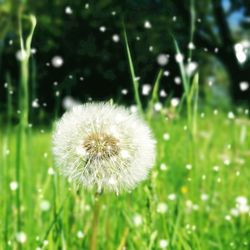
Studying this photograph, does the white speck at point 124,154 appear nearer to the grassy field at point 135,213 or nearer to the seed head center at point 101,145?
the seed head center at point 101,145

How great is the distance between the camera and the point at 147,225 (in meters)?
1.50

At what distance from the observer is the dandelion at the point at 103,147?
112 cm

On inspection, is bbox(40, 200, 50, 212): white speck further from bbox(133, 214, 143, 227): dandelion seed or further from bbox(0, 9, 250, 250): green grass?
bbox(133, 214, 143, 227): dandelion seed

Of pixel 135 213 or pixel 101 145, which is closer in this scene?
pixel 101 145

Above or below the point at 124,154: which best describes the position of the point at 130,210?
below

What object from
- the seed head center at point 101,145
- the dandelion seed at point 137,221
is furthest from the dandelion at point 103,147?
the dandelion seed at point 137,221

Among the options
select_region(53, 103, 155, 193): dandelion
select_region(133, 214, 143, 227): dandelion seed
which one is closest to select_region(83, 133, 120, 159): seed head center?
select_region(53, 103, 155, 193): dandelion

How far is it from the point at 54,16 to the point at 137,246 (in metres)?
13.0

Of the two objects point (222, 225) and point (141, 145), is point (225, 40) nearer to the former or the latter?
point (222, 225)

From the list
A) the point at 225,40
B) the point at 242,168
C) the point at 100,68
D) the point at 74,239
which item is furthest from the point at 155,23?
the point at 74,239

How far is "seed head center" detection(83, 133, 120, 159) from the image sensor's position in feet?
3.68

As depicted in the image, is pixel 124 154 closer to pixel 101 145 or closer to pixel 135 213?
pixel 101 145

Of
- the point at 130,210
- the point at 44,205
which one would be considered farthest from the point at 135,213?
the point at 44,205

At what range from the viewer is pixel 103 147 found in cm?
112
